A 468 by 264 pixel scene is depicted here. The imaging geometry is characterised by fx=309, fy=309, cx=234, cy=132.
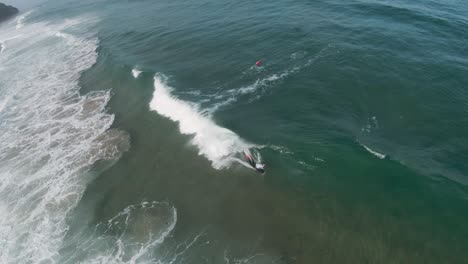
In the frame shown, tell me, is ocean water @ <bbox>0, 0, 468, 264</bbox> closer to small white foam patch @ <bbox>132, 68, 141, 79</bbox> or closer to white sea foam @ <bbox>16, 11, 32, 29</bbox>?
small white foam patch @ <bbox>132, 68, 141, 79</bbox>

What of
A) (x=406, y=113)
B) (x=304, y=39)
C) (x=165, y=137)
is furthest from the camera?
(x=304, y=39)

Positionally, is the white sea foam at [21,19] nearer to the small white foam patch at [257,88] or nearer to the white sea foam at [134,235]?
the small white foam patch at [257,88]

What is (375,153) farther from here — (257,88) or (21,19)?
(21,19)

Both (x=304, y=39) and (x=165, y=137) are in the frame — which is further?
(x=304, y=39)

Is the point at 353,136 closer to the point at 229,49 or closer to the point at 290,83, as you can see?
the point at 290,83

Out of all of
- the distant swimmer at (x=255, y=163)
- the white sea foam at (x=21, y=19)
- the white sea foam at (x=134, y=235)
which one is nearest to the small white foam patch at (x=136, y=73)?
the white sea foam at (x=134, y=235)

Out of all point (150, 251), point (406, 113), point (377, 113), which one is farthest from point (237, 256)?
point (406, 113)

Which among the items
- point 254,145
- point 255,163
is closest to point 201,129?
→ point 254,145
